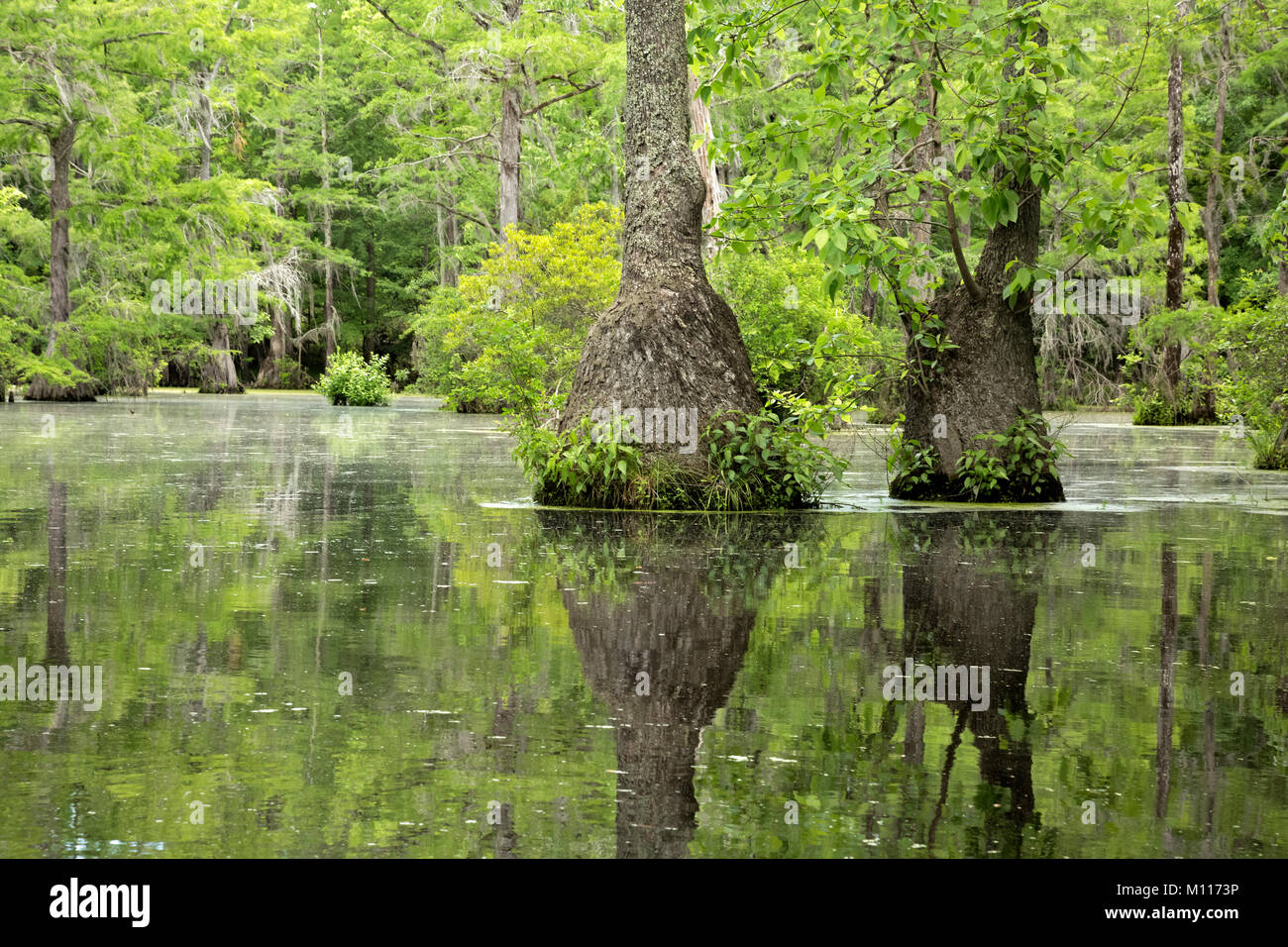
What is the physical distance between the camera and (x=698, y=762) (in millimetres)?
4449

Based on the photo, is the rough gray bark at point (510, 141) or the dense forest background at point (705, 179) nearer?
the dense forest background at point (705, 179)

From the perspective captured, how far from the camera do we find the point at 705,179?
25.8 metres

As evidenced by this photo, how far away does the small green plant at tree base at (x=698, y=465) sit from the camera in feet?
42.2

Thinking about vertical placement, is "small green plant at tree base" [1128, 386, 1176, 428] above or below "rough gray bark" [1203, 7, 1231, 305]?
below

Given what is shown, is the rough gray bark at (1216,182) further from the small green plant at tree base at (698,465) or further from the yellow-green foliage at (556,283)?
the small green plant at tree base at (698,465)

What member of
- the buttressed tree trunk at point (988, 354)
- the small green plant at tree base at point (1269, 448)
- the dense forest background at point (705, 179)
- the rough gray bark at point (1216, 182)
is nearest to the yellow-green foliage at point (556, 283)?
the dense forest background at point (705, 179)

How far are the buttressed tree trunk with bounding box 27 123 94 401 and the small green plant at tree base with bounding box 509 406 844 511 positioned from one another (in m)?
28.8

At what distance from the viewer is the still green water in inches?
150

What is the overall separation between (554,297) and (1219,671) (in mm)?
26435

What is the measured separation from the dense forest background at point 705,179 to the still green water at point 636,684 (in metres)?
3.27

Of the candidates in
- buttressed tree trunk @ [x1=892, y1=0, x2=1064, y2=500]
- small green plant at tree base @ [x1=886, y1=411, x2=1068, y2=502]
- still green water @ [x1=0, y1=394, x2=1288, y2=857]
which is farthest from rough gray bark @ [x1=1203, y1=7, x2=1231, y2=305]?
still green water @ [x1=0, y1=394, x2=1288, y2=857]

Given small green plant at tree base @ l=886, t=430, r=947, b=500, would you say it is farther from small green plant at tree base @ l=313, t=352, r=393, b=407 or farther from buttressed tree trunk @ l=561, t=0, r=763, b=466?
small green plant at tree base @ l=313, t=352, r=393, b=407

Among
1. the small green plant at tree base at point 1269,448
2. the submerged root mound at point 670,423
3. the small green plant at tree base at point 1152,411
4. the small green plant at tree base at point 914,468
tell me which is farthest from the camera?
the small green plant at tree base at point 1152,411

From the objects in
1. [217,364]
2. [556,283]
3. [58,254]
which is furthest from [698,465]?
[217,364]
